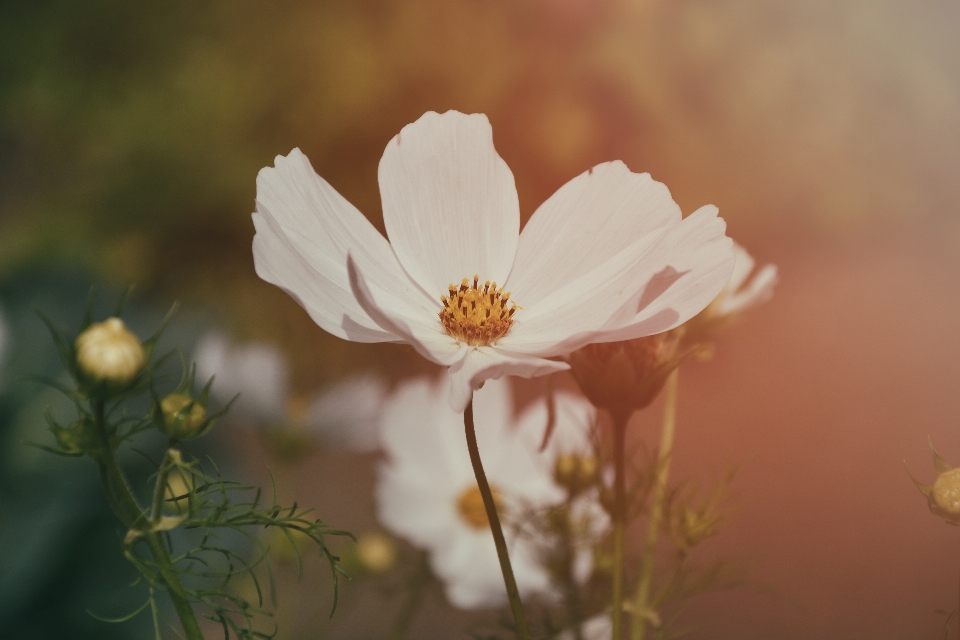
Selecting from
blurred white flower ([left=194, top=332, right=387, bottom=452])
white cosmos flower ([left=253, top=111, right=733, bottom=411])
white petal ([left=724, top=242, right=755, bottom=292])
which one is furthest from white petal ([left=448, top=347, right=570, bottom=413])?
blurred white flower ([left=194, top=332, right=387, bottom=452])

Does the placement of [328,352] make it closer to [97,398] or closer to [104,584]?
[104,584]

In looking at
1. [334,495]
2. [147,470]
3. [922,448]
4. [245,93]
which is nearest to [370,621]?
[334,495]

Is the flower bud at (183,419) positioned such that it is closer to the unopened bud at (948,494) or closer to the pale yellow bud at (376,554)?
the unopened bud at (948,494)

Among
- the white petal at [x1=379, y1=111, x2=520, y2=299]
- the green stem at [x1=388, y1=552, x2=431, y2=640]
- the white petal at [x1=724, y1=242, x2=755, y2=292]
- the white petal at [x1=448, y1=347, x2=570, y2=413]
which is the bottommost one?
the green stem at [x1=388, y1=552, x2=431, y2=640]

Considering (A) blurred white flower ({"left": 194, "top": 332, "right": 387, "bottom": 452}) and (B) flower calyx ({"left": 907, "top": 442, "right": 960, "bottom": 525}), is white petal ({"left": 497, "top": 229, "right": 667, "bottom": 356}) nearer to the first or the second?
(B) flower calyx ({"left": 907, "top": 442, "right": 960, "bottom": 525})

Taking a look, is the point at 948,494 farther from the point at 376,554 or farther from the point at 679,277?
the point at 376,554

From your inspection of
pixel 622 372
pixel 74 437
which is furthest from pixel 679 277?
pixel 74 437
